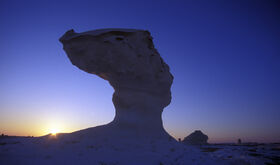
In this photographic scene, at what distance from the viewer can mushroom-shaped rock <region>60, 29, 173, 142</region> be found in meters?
10.4

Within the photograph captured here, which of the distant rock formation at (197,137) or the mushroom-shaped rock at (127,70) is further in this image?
the distant rock formation at (197,137)

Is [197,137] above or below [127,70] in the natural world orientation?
below

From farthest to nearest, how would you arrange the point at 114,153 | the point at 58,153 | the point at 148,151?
the point at 148,151 < the point at 114,153 < the point at 58,153

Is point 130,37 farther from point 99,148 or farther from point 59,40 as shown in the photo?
point 99,148

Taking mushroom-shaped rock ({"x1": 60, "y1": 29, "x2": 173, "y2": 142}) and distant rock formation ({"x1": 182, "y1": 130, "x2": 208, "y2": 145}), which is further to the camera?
distant rock formation ({"x1": 182, "y1": 130, "x2": 208, "y2": 145})

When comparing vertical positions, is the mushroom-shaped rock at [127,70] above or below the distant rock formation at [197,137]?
above

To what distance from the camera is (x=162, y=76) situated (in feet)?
39.7

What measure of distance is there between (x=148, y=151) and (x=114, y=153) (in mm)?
1796

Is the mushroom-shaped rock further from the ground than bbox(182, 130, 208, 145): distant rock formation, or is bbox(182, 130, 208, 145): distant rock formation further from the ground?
the mushroom-shaped rock

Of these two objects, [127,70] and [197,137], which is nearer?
[127,70]

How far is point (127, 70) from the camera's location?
36.1 feet

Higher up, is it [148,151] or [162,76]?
[162,76]

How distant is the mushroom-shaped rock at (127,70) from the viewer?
34.1 ft

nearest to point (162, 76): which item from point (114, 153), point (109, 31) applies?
point (109, 31)
